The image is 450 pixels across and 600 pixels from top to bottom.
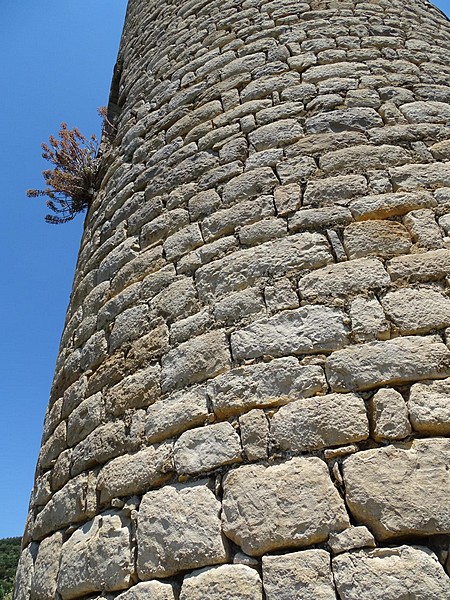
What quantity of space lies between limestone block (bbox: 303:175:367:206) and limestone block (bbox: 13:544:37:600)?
6.24 feet

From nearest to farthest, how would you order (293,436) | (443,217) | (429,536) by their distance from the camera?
(429,536), (293,436), (443,217)

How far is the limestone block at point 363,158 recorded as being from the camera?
86.2 inches

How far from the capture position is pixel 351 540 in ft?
4.51

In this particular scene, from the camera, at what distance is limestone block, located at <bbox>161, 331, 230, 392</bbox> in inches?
72.8

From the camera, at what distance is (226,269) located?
2.06 meters

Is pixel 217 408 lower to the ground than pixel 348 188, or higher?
lower

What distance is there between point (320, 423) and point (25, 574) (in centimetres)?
154

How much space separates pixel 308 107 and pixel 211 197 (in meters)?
0.66

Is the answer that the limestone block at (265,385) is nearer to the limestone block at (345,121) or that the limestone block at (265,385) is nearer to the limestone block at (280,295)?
the limestone block at (280,295)

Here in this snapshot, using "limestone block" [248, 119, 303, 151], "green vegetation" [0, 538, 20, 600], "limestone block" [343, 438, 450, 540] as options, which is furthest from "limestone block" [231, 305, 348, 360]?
"green vegetation" [0, 538, 20, 600]

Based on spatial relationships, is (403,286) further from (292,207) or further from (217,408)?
(217,408)

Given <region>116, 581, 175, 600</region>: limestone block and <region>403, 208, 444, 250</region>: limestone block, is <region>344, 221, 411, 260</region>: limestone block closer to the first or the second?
<region>403, 208, 444, 250</region>: limestone block

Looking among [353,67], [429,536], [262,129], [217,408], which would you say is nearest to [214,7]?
[353,67]

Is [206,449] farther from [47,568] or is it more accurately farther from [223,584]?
[47,568]
